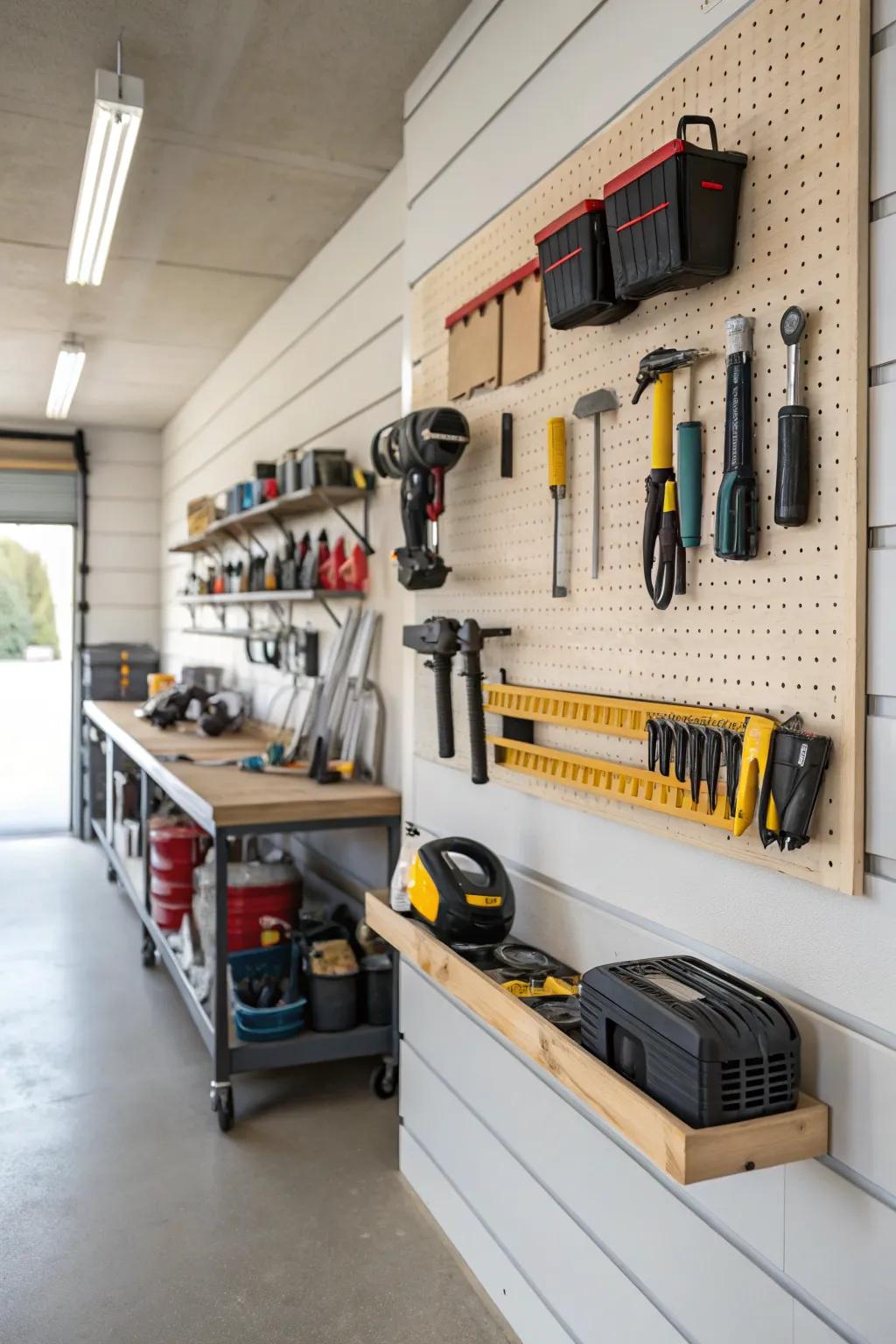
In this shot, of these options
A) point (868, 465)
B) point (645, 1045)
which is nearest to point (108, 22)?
point (868, 465)

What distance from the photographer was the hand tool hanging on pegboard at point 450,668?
2.29m

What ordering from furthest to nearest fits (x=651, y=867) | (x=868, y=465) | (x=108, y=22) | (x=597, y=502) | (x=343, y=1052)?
(x=343, y=1052) < (x=108, y=22) < (x=597, y=502) < (x=651, y=867) < (x=868, y=465)

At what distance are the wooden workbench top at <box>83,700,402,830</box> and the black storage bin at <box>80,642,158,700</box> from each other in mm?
2616

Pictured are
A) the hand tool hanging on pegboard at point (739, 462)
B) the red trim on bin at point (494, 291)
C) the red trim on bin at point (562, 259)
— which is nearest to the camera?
the hand tool hanging on pegboard at point (739, 462)

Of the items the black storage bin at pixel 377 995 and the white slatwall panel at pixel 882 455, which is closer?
the white slatwall panel at pixel 882 455

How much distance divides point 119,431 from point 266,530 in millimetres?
3242

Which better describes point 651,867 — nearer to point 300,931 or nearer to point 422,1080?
point 422,1080

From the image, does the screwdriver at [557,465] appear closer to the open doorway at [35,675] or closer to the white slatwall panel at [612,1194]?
the white slatwall panel at [612,1194]

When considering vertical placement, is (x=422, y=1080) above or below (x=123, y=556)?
below

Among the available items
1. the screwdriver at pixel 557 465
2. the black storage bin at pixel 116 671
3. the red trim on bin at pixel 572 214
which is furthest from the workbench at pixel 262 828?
the black storage bin at pixel 116 671

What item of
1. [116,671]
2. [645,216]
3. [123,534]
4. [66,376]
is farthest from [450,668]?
[123,534]

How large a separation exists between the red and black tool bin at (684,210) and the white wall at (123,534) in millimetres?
6714

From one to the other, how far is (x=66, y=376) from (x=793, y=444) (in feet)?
17.9

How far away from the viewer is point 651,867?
1.82 m
